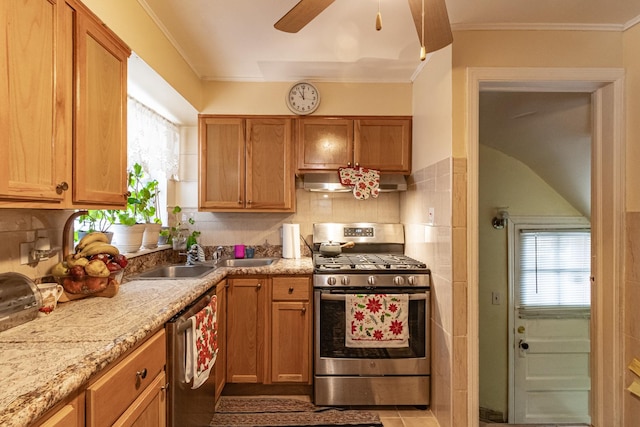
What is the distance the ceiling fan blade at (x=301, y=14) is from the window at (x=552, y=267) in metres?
2.78

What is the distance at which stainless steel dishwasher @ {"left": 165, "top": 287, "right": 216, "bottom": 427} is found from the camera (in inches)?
53.8

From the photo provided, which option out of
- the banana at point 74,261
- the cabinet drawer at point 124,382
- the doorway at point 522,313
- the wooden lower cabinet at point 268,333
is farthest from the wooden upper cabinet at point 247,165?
the doorway at point 522,313

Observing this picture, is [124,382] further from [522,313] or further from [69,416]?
[522,313]

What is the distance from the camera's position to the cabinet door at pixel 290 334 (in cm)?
232

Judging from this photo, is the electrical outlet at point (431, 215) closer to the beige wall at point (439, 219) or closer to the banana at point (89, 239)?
the beige wall at point (439, 219)

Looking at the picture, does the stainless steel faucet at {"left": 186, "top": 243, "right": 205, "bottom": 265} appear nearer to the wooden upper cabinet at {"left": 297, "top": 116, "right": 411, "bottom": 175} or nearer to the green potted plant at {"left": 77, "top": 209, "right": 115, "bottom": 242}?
the green potted plant at {"left": 77, "top": 209, "right": 115, "bottom": 242}

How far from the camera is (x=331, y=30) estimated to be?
203cm

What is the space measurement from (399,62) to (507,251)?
2.00 m

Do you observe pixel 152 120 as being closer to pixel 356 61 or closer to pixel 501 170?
pixel 356 61

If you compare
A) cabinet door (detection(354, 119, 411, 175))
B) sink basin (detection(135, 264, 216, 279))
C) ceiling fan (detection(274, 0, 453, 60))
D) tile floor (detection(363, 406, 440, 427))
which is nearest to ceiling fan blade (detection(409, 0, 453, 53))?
ceiling fan (detection(274, 0, 453, 60))

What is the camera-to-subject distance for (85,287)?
144cm

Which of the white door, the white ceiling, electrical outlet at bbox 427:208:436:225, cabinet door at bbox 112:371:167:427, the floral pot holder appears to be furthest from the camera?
the white door

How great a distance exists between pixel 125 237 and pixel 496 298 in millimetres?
3154

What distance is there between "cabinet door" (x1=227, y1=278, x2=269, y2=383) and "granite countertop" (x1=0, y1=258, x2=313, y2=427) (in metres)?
0.66
